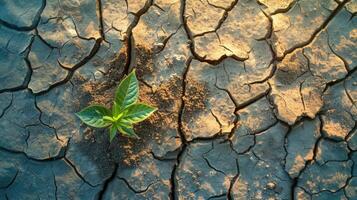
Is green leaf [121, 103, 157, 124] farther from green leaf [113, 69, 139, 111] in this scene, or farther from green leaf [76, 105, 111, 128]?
green leaf [76, 105, 111, 128]

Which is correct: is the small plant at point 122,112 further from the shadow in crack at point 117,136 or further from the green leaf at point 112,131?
the shadow in crack at point 117,136

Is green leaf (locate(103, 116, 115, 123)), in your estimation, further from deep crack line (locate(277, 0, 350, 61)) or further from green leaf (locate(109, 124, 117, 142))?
deep crack line (locate(277, 0, 350, 61))

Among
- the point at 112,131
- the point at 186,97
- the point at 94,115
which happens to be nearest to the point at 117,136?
the point at 112,131

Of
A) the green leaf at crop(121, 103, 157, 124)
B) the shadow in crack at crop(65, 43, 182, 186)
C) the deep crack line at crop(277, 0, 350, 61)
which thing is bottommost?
the shadow in crack at crop(65, 43, 182, 186)

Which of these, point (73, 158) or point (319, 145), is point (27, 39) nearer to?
point (73, 158)

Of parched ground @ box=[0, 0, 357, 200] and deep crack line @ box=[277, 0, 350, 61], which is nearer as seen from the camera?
parched ground @ box=[0, 0, 357, 200]

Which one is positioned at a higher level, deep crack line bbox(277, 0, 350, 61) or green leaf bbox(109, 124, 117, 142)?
deep crack line bbox(277, 0, 350, 61)

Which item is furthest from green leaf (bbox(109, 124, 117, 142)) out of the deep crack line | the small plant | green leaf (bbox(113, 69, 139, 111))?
the deep crack line

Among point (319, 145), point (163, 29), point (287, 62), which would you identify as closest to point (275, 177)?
point (319, 145)
